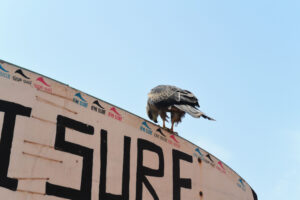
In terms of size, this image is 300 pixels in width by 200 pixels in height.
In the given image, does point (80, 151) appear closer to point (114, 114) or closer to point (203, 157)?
point (114, 114)

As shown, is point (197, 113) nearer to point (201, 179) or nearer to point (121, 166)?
point (201, 179)

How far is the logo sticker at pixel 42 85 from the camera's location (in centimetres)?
599

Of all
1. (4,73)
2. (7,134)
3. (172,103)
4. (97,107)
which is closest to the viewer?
(7,134)

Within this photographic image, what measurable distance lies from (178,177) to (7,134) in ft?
10.3

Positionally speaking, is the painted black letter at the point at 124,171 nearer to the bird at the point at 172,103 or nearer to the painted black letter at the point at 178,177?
the painted black letter at the point at 178,177

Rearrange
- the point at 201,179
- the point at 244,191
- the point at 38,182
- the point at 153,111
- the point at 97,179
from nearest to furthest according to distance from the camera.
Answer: the point at 38,182
the point at 97,179
the point at 201,179
the point at 244,191
the point at 153,111

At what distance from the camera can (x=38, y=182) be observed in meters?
5.40

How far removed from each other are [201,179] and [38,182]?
3310mm

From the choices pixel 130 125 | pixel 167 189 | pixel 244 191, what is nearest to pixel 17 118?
pixel 130 125

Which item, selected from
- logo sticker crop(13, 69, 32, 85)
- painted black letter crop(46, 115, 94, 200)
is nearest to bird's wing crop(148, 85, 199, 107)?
painted black letter crop(46, 115, 94, 200)

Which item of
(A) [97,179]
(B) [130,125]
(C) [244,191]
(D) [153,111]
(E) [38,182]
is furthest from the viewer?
(D) [153,111]

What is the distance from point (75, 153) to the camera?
597 centimetres

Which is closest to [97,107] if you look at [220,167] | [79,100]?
[79,100]

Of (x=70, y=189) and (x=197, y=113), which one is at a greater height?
(x=197, y=113)
